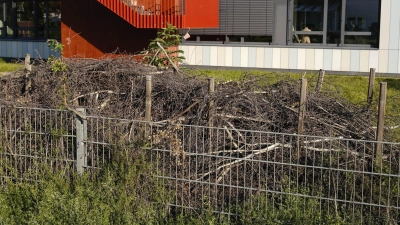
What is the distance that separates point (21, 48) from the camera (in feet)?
83.3

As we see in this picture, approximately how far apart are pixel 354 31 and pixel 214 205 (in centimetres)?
1464

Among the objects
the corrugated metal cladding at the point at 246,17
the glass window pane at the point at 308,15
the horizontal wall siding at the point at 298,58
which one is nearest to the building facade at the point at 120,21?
the corrugated metal cladding at the point at 246,17

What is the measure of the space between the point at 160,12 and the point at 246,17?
382cm

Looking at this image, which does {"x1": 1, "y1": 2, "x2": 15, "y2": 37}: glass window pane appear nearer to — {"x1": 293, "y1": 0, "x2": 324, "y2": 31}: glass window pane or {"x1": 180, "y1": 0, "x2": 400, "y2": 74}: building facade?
{"x1": 180, "y1": 0, "x2": 400, "y2": 74}: building facade

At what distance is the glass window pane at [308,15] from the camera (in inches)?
809

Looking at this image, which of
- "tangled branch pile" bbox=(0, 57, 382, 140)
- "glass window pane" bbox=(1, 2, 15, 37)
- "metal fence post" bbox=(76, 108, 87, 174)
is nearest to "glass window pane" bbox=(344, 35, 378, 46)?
"tangled branch pile" bbox=(0, 57, 382, 140)

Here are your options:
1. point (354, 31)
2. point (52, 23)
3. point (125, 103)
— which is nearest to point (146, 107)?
point (125, 103)

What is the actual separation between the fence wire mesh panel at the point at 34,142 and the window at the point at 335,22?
13923mm

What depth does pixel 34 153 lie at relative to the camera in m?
7.61

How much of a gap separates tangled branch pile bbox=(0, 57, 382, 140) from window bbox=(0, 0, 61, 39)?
15886mm

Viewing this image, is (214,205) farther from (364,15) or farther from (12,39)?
(12,39)

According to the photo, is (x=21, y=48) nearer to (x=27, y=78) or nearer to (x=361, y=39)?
(x=361, y=39)

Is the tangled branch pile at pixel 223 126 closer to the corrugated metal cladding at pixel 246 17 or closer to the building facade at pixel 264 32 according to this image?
the building facade at pixel 264 32

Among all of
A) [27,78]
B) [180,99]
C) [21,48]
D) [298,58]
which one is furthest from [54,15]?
[180,99]
